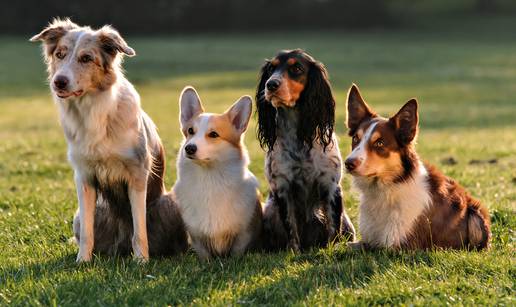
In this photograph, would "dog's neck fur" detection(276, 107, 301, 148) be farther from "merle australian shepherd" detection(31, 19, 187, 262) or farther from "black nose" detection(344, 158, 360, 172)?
"merle australian shepherd" detection(31, 19, 187, 262)

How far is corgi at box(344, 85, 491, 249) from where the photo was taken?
607cm

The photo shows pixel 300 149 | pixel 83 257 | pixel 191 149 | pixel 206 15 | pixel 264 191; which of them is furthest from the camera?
pixel 206 15

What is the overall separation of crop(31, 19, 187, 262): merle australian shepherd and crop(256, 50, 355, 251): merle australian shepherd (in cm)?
112

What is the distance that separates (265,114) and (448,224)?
6.33 feet

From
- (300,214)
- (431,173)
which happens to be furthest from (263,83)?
(431,173)

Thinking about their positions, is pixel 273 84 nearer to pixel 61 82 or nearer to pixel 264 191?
pixel 61 82

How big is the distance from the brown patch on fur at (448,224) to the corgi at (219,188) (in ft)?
4.93

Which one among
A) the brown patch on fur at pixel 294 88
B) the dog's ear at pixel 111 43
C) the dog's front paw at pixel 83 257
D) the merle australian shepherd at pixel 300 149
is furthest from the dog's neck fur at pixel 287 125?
the dog's front paw at pixel 83 257

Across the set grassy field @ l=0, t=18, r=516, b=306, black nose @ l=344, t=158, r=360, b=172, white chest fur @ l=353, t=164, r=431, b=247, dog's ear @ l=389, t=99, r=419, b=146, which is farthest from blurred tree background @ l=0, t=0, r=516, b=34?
black nose @ l=344, t=158, r=360, b=172

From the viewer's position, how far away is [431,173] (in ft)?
21.5

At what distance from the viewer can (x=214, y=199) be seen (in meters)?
6.45

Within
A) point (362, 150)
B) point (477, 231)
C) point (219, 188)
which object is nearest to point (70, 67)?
point (219, 188)

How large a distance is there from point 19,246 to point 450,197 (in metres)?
4.04

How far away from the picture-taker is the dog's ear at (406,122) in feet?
19.9
